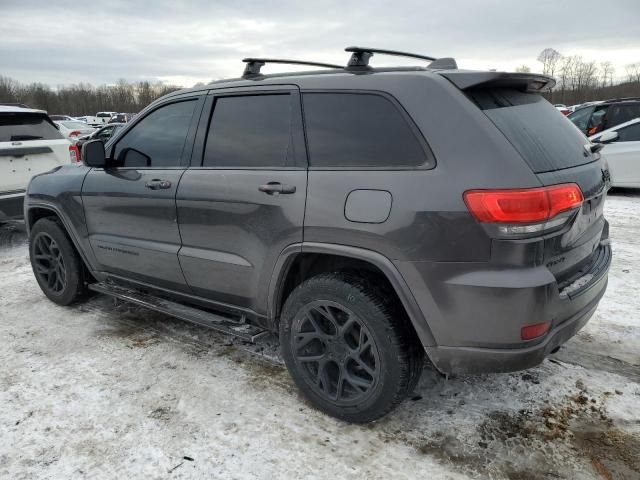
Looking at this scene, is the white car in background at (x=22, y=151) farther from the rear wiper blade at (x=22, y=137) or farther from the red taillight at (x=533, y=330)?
the red taillight at (x=533, y=330)

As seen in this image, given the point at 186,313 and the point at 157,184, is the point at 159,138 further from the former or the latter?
the point at 186,313

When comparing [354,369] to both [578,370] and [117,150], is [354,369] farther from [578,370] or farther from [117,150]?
[117,150]

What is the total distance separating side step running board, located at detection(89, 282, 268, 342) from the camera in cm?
318

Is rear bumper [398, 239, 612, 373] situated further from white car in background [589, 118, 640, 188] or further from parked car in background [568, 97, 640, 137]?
parked car in background [568, 97, 640, 137]

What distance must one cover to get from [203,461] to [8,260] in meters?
4.96

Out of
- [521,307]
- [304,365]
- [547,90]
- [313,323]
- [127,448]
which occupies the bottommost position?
[127,448]

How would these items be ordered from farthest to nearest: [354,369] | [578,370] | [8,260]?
[8,260] → [578,370] → [354,369]

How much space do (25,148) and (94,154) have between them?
3.53m

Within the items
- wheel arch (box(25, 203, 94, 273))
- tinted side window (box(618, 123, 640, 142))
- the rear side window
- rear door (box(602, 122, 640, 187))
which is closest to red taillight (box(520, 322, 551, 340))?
wheel arch (box(25, 203, 94, 273))

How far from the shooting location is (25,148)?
650 cm

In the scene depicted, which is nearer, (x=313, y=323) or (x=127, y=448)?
(x=127, y=448)

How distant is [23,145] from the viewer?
6488 mm

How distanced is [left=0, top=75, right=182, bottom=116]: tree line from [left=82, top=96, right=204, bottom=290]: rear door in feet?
221

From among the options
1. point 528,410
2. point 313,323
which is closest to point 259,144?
point 313,323
